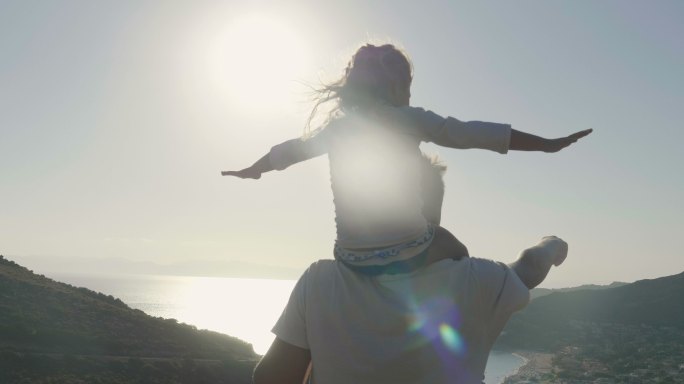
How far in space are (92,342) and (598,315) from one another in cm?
11107

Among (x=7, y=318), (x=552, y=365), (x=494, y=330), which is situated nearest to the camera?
(x=494, y=330)

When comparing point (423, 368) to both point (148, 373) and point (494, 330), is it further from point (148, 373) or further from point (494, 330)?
point (148, 373)

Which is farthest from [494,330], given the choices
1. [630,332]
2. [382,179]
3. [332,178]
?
[630,332]

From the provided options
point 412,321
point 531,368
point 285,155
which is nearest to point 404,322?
point 412,321

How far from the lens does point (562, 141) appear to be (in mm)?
1916

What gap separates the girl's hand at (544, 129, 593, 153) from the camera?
1918mm

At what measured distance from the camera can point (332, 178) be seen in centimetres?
227

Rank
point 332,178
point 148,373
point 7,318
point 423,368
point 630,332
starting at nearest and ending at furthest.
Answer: point 423,368, point 332,178, point 148,373, point 7,318, point 630,332

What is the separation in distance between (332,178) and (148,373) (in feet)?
131

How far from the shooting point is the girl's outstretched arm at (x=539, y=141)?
1.92 meters

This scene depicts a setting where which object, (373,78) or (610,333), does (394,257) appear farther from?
(610,333)

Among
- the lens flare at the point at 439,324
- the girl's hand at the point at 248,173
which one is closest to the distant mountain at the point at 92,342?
the girl's hand at the point at 248,173

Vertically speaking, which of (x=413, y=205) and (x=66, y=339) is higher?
(x=413, y=205)

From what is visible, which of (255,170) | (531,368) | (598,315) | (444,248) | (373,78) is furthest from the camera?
(598,315)
